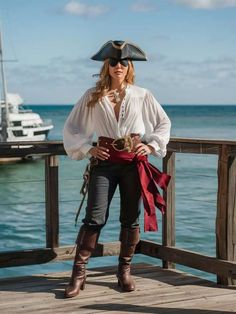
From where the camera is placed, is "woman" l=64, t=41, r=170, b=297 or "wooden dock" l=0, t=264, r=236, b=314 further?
"woman" l=64, t=41, r=170, b=297

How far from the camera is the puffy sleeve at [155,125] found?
12.8ft

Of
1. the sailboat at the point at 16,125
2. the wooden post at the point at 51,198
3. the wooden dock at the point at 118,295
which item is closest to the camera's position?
the wooden dock at the point at 118,295

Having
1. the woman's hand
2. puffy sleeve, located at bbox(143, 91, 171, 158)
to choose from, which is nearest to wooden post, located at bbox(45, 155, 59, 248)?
the woman's hand

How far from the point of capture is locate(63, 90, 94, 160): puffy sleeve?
3869 mm

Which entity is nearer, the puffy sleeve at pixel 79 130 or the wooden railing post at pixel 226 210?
the puffy sleeve at pixel 79 130

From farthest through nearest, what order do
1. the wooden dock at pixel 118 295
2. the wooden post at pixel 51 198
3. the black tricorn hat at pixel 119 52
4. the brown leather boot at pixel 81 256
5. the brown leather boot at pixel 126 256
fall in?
Answer: the wooden post at pixel 51 198
the brown leather boot at pixel 126 256
the brown leather boot at pixel 81 256
the black tricorn hat at pixel 119 52
the wooden dock at pixel 118 295

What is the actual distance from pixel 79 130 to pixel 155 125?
0.42 m

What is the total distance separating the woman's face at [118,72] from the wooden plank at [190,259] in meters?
1.18

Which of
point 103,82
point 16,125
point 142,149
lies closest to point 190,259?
point 142,149

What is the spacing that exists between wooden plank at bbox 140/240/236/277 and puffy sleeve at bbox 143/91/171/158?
2.41ft

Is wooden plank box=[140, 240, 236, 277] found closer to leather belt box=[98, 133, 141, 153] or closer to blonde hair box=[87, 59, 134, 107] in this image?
leather belt box=[98, 133, 141, 153]

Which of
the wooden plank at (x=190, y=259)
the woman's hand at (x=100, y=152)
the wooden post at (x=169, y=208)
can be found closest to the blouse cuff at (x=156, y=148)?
the woman's hand at (x=100, y=152)

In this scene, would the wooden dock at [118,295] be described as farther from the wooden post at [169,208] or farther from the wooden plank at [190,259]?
the wooden post at [169,208]

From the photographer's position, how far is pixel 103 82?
3865 millimetres
